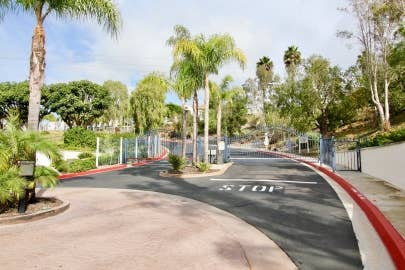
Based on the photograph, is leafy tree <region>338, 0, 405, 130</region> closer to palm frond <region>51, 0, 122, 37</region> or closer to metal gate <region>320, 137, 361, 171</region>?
metal gate <region>320, 137, 361, 171</region>

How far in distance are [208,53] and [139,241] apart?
49.6 feet

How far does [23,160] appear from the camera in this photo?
26.2 ft

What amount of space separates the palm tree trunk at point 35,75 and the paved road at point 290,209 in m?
4.72

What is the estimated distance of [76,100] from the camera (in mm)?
54875

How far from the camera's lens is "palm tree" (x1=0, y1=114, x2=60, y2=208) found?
8.02 m

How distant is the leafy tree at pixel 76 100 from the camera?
54.8 metres

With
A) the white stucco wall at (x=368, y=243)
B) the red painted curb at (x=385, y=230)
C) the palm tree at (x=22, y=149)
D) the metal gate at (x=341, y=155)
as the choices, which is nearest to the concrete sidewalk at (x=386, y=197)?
the red painted curb at (x=385, y=230)

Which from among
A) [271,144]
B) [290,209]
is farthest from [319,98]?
[290,209]

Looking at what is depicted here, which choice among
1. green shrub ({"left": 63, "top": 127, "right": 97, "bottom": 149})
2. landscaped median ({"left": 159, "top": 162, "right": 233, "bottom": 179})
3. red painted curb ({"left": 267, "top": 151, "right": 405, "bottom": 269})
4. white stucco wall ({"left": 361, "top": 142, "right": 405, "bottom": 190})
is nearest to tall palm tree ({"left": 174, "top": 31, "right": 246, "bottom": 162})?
landscaped median ({"left": 159, "top": 162, "right": 233, "bottom": 179})

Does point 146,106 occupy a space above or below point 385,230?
above

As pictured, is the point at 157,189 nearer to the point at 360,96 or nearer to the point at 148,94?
the point at 148,94

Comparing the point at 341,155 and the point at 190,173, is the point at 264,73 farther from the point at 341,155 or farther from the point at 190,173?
the point at 190,173

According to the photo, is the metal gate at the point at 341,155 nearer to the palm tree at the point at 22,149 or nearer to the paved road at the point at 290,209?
the paved road at the point at 290,209

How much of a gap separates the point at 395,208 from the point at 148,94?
103ft
